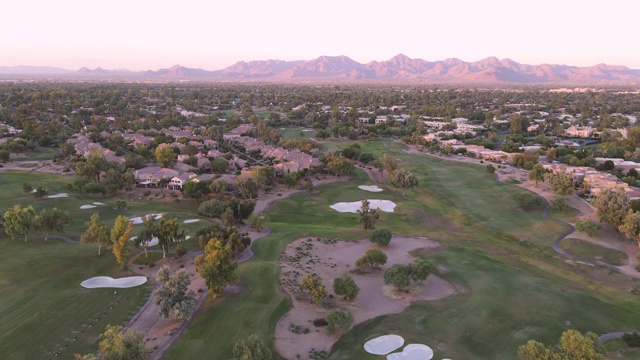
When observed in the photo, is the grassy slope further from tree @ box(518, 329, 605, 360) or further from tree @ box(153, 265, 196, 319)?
tree @ box(518, 329, 605, 360)

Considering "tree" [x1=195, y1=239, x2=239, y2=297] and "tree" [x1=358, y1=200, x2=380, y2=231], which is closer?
"tree" [x1=195, y1=239, x2=239, y2=297]

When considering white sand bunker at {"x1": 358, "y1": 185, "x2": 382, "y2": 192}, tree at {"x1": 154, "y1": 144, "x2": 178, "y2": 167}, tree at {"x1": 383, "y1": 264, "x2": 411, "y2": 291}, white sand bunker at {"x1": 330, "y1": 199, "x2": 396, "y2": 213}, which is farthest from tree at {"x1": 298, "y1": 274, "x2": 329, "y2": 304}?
tree at {"x1": 154, "y1": 144, "x2": 178, "y2": 167}

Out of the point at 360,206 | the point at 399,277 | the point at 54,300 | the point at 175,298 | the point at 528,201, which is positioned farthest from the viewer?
the point at 360,206

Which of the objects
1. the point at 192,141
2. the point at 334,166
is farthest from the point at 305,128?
the point at 334,166

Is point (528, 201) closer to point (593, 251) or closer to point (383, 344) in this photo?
Result: point (593, 251)

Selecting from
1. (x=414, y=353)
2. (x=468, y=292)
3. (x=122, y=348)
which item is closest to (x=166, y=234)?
(x=122, y=348)

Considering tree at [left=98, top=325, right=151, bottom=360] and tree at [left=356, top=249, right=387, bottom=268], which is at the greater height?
tree at [left=98, top=325, right=151, bottom=360]

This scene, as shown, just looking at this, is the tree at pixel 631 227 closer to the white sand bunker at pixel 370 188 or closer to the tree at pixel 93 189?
the white sand bunker at pixel 370 188

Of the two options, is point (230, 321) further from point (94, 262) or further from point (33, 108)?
point (33, 108)

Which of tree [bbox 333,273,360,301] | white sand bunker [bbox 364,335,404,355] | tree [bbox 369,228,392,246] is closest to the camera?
white sand bunker [bbox 364,335,404,355]
